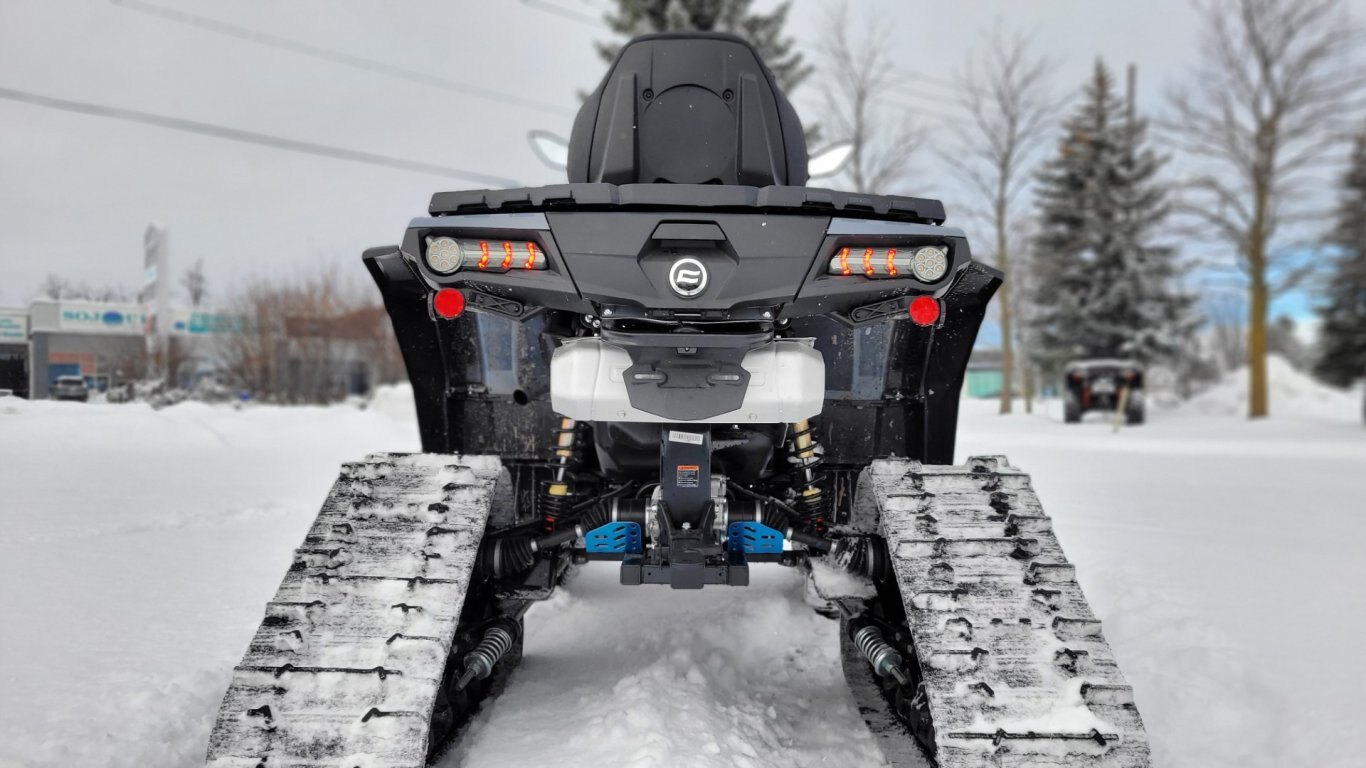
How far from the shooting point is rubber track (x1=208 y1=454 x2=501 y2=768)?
6.73 ft

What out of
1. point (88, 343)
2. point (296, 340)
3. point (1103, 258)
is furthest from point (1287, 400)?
point (88, 343)

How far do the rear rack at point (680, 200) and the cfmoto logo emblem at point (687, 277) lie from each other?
15 cm

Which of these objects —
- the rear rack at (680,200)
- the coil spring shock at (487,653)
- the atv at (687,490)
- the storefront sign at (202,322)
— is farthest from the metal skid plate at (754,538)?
the storefront sign at (202,322)

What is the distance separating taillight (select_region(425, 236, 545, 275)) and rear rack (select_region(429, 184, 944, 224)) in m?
0.09

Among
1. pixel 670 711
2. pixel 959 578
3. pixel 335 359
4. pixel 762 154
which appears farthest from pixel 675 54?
pixel 335 359

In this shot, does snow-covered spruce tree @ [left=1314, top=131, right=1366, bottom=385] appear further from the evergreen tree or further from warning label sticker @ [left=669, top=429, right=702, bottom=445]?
warning label sticker @ [left=669, top=429, right=702, bottom=445]

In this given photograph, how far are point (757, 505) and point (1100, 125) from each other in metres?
32.6

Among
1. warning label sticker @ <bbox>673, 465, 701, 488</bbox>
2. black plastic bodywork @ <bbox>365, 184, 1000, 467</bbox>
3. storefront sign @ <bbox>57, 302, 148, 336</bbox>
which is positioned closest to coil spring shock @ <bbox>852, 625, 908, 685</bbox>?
warning label sticker @ <bbox>673, 465, 701, 488</bbox>

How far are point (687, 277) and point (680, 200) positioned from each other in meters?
0.20

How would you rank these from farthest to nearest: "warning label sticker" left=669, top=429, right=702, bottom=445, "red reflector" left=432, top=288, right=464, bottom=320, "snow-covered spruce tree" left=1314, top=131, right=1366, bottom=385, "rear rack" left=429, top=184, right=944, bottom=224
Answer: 1. "snow-covered spruce tree" left=1314, top=131, right=1366, bottom=385
2. "warning label sticker" left=669, top=429, right=702, bottom=445
3. "red reflector" left=432, top=288, right=464, bottom=320
4. "rear rack" left=429, top=184, right=944, bottom=224

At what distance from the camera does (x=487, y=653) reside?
2.66 metres

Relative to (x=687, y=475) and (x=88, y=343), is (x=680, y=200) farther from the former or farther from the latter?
(x=88, y=343)

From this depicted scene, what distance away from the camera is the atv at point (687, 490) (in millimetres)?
2129

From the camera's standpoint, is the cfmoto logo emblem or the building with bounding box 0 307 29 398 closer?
the cfmoto logo emblem
